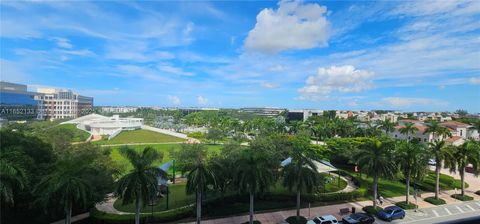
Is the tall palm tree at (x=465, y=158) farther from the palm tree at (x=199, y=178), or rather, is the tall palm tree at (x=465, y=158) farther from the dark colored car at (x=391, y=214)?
the palm tree at (x=199, y=178)

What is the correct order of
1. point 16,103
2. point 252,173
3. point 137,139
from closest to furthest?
1. point 252,173
2. point 137,139
3. point 16,103

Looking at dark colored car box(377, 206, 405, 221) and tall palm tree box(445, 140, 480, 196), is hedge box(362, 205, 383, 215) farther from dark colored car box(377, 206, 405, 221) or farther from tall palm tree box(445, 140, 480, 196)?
tall palm tree box(445, 140, 480, 196)

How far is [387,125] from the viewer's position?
266 feet

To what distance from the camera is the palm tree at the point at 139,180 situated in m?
19.2

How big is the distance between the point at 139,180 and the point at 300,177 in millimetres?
11782

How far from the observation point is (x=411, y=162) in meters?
28.1

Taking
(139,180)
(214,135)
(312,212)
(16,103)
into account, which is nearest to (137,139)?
(214,135)

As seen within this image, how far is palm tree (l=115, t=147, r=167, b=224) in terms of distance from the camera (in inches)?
755

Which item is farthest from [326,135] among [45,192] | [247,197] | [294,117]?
[294,117]

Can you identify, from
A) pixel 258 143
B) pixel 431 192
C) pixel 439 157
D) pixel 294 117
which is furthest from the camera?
pixel 294 117

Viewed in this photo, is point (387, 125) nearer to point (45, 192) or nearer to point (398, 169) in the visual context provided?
point (398, 169)

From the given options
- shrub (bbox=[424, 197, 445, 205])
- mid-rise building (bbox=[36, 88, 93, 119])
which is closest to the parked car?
shrub (bbox=[424, 197, 445, 205])

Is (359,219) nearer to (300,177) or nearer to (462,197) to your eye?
(300,177)

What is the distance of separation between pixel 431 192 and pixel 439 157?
6.05 meters
